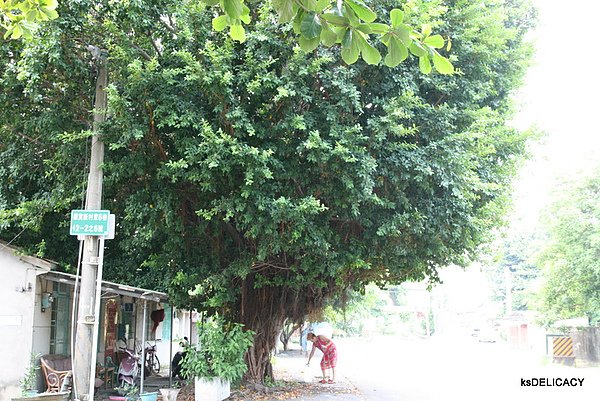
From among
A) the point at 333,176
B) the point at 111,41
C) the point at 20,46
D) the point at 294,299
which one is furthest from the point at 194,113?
the point at 294,299

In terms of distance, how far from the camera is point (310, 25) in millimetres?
3172

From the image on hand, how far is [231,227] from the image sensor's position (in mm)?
12422

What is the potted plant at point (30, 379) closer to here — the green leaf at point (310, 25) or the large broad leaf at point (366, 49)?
the green leaf at point (310, 25)

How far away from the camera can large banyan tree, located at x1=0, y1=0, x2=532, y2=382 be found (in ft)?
30.8

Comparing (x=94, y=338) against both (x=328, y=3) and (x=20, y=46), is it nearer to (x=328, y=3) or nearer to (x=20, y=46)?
(x=20, y=46)

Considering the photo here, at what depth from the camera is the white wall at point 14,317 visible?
10.4m

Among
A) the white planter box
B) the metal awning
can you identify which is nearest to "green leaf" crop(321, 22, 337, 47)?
the metal awning

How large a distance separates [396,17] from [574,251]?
23.4 meters

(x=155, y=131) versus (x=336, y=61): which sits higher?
(x=336, y=61)

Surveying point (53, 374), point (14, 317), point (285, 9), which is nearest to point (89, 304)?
point (14, 317)

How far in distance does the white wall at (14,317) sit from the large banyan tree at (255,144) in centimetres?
92

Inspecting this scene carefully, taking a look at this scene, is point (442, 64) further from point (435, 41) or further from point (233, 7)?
point (233, 7)

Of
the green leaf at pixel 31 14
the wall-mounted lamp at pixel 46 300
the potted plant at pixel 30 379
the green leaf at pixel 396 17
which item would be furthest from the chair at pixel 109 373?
the green leaf at pixel 396 17

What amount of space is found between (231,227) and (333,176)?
3.34 m
